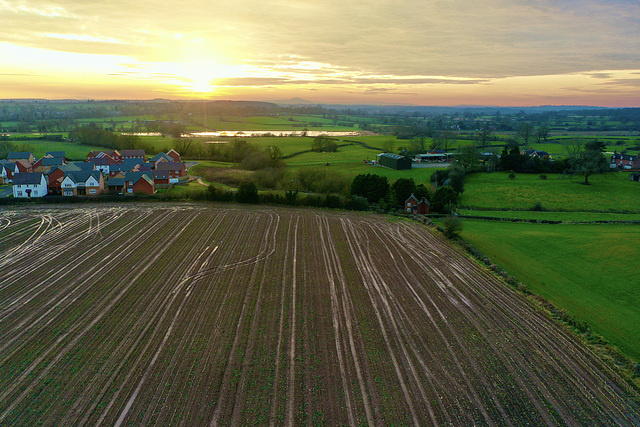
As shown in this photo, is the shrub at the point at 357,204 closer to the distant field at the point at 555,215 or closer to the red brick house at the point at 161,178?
the distant field at the point at 555,215

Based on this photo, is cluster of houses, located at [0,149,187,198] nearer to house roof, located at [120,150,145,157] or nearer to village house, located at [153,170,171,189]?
village house, located at [153,170,171,189]

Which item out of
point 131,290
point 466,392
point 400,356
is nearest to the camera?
point 466,392

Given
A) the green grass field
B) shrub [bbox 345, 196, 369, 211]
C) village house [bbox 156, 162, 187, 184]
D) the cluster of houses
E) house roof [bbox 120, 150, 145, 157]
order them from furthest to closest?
1. house roof [bbox 120, 150, 145, 157]
2. village house [bbox 156, 162, 187, 184]
3. the cluster of houses
4. shrub [bbox 345, 196, 369, 211]
5. the green grass field

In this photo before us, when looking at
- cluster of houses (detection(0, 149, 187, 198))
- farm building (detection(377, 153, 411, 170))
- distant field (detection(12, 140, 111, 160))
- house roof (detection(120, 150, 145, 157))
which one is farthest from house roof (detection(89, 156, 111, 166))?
farm building (detection(377, 153, 411, 170))

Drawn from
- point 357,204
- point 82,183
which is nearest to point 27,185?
point 82,183

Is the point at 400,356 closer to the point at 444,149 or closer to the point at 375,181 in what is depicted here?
the point at 375,181

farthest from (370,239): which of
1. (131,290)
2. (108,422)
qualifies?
(108,422)
